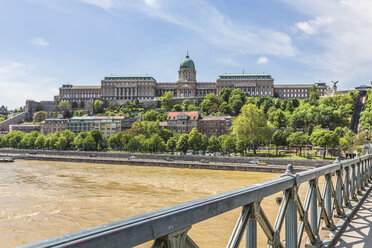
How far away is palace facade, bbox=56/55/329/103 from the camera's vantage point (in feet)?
425

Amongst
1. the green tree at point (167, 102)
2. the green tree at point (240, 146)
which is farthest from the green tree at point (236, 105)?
the green tree at point (240, 146)

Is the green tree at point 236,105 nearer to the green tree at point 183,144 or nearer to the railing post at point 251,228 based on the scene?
the green tree at point 183,144

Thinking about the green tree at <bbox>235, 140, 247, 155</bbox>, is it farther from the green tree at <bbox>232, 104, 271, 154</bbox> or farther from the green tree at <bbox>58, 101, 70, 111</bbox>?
the green tree at <bbox>58, 101, 70, 111</bbox>

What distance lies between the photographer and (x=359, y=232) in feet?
19.1

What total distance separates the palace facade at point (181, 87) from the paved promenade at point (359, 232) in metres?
120

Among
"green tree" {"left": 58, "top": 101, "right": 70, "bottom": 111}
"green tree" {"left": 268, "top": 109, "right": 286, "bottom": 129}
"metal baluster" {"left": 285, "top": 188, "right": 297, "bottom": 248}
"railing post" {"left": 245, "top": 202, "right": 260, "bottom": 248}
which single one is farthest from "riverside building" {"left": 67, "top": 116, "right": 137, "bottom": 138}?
"railing post" {"left": 245, "top": 202, "right": 260, "bottom": 248}

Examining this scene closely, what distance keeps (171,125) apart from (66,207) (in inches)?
2490

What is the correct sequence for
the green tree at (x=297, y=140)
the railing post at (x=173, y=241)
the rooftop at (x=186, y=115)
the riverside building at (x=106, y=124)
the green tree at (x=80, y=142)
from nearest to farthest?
the railing post at (x=173, y=241), the green tree at (x=297, y=140), the green tree at (x=80, y=142), the rooftop at (x=186, y=115), the riverside building at (x=106, y=124)

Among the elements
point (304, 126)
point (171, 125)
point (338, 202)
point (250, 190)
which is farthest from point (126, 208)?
point (304, 126)

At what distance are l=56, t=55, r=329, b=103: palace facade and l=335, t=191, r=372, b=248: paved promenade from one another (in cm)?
12011

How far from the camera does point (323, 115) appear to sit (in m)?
80.1

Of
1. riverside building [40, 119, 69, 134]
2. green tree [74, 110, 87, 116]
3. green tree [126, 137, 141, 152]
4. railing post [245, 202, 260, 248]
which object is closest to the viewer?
railing post [245, 202, 260, 248]

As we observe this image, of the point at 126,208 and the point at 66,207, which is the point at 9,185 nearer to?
the point at 66,207

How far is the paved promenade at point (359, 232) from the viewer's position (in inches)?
204
